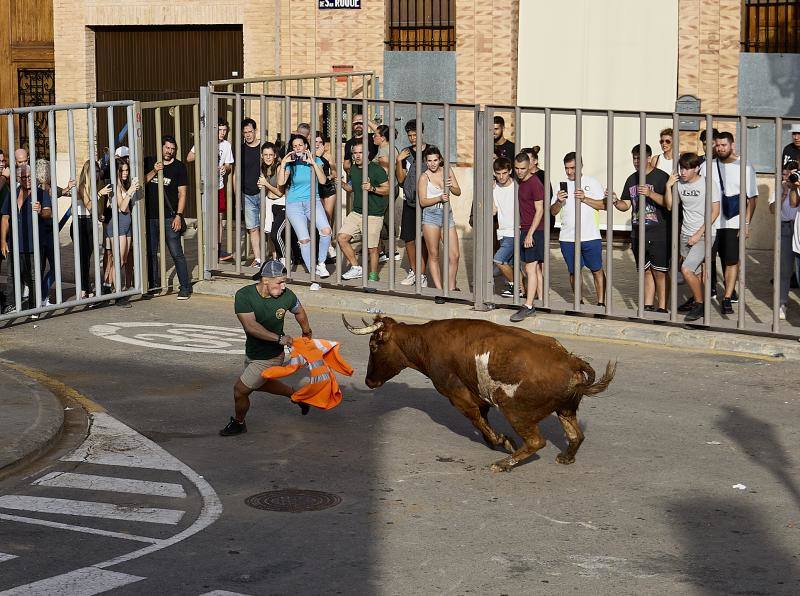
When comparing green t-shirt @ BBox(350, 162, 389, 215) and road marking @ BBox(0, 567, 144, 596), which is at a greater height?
green t-shirt @ BBox(350, 162, 389, 215)

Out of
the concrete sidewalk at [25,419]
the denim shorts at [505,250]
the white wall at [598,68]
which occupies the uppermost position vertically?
the white wall at [598,68]

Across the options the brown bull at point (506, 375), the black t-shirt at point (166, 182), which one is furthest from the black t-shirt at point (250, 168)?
the brown bull at point (506, 375)

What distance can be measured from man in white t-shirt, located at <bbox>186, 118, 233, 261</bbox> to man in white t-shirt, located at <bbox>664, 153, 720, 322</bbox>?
6.23 metres

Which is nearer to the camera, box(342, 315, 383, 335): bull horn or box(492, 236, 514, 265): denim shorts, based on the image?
box(342, 315, 383, 335): bull horn

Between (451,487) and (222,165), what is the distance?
9.91 m

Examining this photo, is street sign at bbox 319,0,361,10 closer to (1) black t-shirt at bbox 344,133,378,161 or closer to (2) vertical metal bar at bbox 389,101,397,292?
(1) black t-shirt at bbox 344,133,378,161

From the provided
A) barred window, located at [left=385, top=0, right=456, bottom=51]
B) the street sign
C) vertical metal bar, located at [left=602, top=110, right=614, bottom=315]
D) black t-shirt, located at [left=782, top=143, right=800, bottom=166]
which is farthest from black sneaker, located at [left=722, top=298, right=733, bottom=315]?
the street sign

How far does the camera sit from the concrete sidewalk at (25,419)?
1123cm

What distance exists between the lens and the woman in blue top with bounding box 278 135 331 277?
60.3 feet

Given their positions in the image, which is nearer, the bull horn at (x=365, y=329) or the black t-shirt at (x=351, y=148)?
the bull horn at (x=365, y=329)

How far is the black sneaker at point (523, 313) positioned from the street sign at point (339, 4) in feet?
31.7

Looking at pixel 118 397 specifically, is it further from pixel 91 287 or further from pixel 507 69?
pixel 507 69

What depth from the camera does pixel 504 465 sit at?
1090 cm

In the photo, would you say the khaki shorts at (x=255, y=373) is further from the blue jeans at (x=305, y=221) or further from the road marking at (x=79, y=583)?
the blue jeans at (x=305, y=221)
